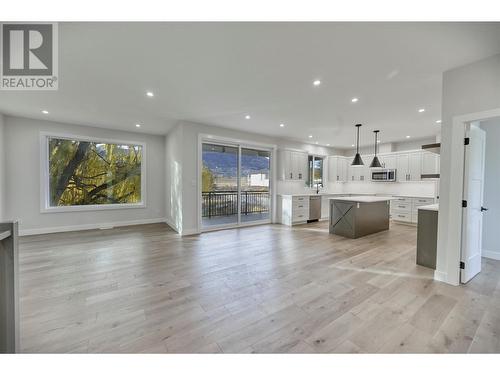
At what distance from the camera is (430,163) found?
6098 millimetres

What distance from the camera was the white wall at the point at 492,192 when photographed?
133 inches

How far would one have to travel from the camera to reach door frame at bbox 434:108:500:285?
2445mm

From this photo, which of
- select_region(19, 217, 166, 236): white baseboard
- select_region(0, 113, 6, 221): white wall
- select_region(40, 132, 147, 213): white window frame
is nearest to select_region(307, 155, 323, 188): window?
select_region(19, 217, 166, 236): white baseboard

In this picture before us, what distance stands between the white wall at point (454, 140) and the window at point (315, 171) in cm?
476

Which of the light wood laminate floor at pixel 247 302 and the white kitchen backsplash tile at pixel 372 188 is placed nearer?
the light wood laminate floor at pixel 247 302

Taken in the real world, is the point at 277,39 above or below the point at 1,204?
above

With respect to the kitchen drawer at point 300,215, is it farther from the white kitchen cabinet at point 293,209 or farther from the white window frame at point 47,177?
the white window frame at point 47,177

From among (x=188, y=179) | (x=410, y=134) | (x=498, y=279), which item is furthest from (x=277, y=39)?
(x=410, y=134)

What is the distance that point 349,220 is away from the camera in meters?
4.73

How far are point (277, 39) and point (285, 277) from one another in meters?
2.71

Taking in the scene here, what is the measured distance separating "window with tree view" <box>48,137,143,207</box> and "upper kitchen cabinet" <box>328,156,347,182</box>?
636 centimetres

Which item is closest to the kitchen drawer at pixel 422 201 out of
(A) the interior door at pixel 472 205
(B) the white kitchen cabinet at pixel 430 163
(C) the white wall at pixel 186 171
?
(B) the white kitchen cabinet at pixel 430 163
